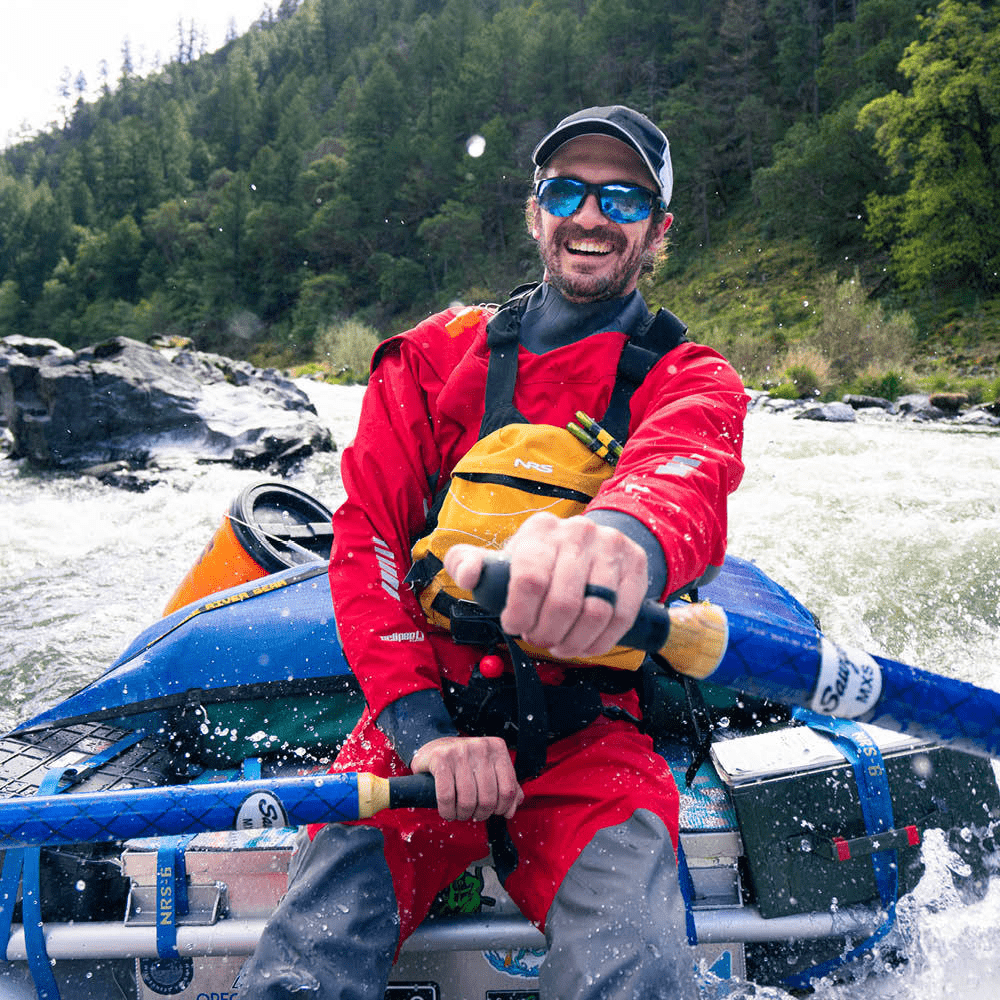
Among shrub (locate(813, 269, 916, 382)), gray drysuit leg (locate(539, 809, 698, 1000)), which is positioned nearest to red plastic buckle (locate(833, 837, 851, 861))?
gray drysuit leg (locate(539, 809, 698, 1000))

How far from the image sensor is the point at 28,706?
4086 mm

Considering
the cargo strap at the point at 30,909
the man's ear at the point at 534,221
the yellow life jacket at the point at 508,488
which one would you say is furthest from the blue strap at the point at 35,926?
the man's ear at the point at 534,221

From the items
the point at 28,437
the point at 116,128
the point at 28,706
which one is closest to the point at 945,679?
the point at 28,706

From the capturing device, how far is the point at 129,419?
11656 mm

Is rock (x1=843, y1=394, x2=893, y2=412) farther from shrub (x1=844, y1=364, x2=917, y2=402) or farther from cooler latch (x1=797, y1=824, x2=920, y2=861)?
cooler latch (x1=797, y1=824, x2=920, y2=861)

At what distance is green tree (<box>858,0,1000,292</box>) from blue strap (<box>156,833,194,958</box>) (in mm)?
27293

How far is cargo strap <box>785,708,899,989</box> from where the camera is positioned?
197cm

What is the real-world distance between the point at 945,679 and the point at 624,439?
91 centimetres

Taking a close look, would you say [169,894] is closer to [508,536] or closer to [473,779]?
[473,779]

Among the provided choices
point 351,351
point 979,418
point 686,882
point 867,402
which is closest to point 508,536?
point 686,882

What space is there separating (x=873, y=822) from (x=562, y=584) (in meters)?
1.53

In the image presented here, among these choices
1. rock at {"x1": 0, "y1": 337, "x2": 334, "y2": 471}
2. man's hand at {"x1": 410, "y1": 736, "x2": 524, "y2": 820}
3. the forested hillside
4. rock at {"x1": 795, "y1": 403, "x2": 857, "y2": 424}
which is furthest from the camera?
the forested hillside

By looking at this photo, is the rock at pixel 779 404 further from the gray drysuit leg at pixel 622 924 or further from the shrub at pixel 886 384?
the gray drysuit leg at pixel 622 924

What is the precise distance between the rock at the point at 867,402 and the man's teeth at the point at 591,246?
42.9 ft
